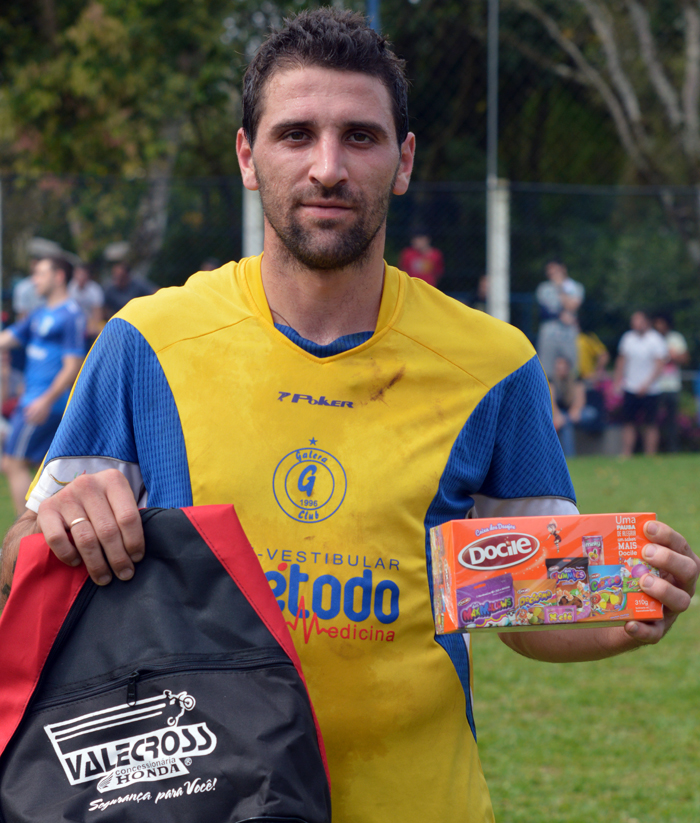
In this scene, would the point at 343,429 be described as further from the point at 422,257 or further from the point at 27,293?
the point at 422,257

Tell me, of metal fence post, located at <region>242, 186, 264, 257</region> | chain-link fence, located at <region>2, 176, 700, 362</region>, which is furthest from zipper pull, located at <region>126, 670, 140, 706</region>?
chain-link fence, located at <region>2, 176, 700, 362</region>

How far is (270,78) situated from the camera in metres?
1.82

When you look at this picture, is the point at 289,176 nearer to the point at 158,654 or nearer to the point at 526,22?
the point at 158,654

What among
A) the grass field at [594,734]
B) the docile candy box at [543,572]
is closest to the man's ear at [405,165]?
the docile candy box at [543,572]

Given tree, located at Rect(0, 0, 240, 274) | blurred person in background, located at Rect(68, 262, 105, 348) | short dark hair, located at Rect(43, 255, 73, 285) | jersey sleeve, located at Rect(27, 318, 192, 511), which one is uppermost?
tree, located at Rect(0, 0, 240, 274)

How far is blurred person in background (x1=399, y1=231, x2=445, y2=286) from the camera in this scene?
1268cm

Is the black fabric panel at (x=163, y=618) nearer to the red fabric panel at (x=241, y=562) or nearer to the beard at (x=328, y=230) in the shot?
the red fabric panel at (x=241, y=562)

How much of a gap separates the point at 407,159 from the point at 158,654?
1065 mm

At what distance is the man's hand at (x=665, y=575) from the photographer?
5.23 feet

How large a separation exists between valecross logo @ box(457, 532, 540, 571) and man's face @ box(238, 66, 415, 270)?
1.87ft

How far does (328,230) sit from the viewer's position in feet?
5.77

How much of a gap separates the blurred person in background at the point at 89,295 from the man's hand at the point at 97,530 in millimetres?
10450

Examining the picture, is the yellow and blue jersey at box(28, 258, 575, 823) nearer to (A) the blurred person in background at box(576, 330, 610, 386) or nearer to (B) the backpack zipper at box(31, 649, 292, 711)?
(B) the backpack zipper at box(31, 649, 292, 711)

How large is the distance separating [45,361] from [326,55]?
22.6ft
